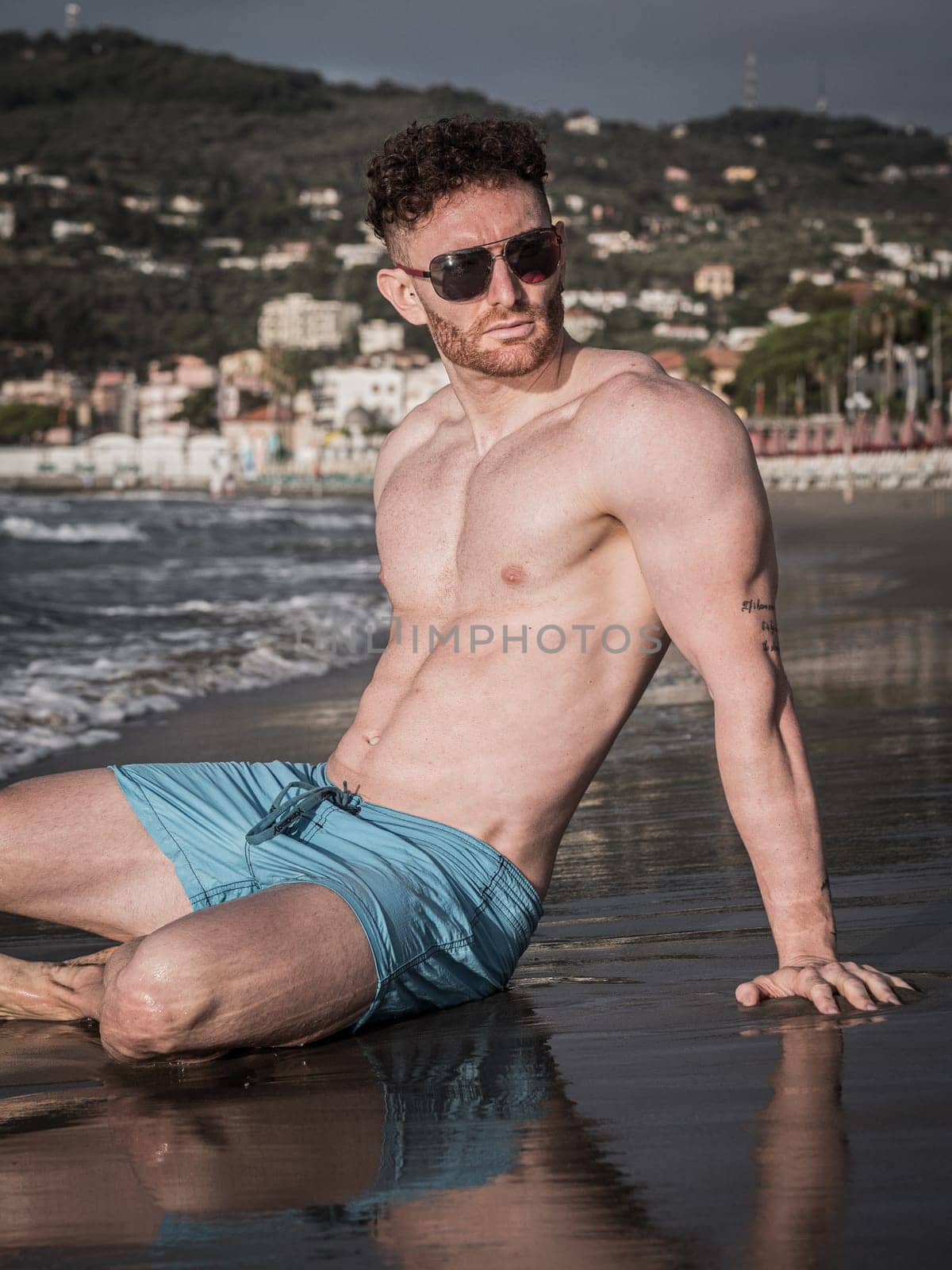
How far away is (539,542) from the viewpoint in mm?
2721

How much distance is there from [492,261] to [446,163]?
0.19m

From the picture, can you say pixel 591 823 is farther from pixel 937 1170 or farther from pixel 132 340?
pixel 132 340

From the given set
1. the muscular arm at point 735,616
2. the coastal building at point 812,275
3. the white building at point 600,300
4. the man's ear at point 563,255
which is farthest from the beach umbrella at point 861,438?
the coastal building at point 812,275

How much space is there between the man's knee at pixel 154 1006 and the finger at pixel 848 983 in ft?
2.90

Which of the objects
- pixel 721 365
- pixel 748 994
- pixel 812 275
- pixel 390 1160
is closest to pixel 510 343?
pixel 748 994

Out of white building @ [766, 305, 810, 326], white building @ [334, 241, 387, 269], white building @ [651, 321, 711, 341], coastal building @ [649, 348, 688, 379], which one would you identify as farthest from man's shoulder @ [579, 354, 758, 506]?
white building @ [334, 241, 387, 269]

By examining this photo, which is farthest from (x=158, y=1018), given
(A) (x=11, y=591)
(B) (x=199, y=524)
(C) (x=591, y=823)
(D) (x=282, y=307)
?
(D) (x=282, y=307)

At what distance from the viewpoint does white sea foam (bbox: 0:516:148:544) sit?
3556 cm

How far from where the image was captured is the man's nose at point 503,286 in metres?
2.75

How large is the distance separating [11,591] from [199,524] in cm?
2702

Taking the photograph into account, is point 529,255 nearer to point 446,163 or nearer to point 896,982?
point 446,163

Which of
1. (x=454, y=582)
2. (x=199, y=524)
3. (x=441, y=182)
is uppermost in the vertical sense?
(x=441, y=182)

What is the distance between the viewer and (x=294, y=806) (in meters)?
2.73

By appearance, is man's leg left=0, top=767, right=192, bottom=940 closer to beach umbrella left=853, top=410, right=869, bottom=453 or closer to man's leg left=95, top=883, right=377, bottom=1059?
man's leg left=95, top=883, right=377, bottom=1059
